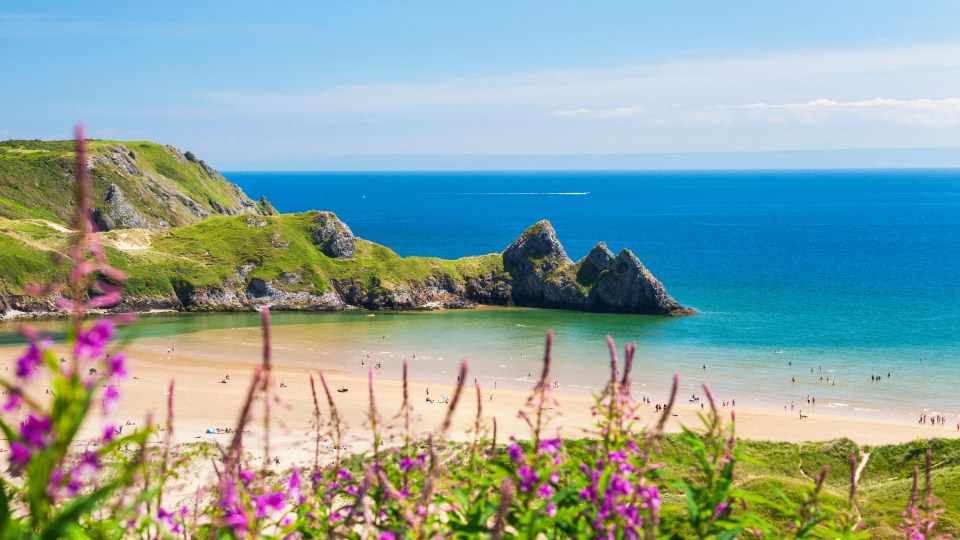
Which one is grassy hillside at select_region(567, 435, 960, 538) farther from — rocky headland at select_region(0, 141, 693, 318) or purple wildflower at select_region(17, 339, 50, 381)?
rocky headland at select_region(0, 141, 693, 318)

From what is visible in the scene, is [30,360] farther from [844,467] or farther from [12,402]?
[844,467]

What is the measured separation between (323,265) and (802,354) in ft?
197

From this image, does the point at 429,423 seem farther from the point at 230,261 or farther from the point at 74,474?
the point at 230,261

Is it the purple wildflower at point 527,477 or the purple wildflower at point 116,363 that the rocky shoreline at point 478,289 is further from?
the purple wildflower at point 116,363

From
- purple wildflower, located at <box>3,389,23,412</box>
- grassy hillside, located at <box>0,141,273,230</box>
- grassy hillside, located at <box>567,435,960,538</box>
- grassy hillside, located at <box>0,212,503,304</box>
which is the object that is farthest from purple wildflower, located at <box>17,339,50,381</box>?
grassy hillside, located at <box>0,141,273,230</box>

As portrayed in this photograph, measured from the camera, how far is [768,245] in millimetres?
178500

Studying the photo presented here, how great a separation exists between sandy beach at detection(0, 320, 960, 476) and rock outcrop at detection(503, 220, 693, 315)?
113 ft

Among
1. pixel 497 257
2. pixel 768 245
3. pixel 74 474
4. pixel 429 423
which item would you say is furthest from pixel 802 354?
pixel 768 245

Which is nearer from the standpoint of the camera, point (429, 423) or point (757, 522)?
point (757, 522)

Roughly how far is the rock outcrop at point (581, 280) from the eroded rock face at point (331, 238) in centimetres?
2179

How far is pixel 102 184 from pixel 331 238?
5489 cm

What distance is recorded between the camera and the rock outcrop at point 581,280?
97250 millimetres

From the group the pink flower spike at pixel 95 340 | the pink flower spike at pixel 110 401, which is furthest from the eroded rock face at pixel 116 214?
the pink flower spike at pixel 95 340

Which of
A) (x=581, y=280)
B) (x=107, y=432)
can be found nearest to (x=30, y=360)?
(x=107, y=432)
